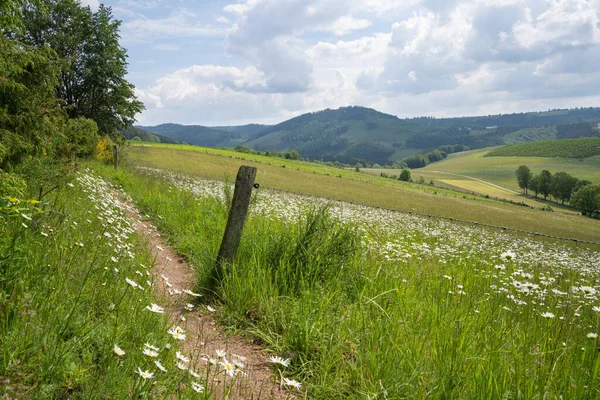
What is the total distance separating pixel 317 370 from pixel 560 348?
7.22ft

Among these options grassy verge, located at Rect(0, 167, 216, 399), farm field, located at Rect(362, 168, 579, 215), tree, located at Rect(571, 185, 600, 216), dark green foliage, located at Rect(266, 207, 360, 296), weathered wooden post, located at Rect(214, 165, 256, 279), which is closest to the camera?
grassy verge, located at Rect(0, 167, 216, 399)

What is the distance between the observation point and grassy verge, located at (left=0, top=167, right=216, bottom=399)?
219 cm

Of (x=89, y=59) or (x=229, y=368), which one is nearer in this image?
(x=229, y=368)

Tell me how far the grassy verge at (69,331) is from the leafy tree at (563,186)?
129 m

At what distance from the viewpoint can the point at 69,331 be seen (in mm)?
2570

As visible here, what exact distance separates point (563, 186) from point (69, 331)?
130570 millimetres

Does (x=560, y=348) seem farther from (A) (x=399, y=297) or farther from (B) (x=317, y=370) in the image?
(B) (x=317, y=370)

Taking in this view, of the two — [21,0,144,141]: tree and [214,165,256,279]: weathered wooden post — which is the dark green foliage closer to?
[214,165,256,279]: weathered wooden post

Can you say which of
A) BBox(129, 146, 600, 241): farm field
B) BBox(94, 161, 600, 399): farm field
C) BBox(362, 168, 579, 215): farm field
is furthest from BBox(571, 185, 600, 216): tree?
BBox(94, 161, 600, 399): farm field

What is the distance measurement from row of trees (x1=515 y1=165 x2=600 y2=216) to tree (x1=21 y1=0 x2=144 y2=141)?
9228 cm

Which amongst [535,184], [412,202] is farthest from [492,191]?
[412,202]

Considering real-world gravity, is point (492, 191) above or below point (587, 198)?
below

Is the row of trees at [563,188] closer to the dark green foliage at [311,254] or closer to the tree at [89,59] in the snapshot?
the tree at [89,59]

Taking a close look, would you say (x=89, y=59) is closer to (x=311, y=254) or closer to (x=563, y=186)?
(x=311, y=254)
